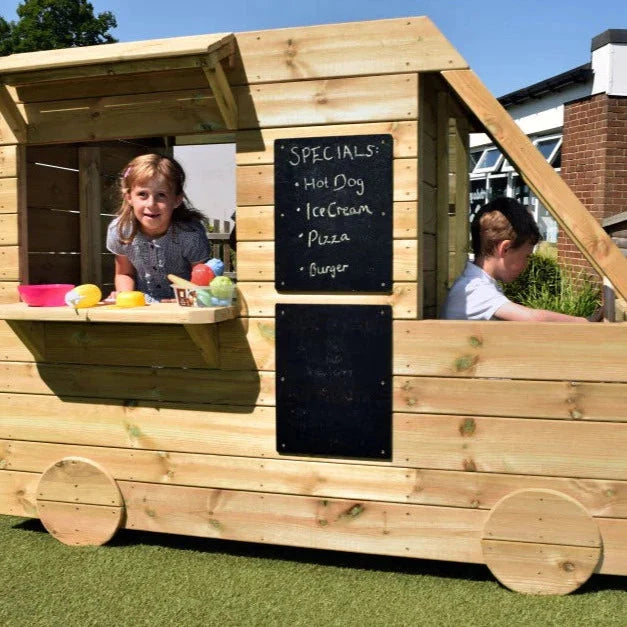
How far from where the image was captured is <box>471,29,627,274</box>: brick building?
444 inches

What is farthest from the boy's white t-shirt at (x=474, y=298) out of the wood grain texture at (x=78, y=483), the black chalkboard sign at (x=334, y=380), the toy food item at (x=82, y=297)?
the wood grain texture at (x=78, y=483)

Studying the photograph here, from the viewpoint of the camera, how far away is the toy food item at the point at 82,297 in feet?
11.5

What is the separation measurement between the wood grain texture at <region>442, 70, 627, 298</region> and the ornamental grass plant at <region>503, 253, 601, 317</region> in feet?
21.3

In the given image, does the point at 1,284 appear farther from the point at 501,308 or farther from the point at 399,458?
the point at 501,308

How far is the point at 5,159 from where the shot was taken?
3.74 metres

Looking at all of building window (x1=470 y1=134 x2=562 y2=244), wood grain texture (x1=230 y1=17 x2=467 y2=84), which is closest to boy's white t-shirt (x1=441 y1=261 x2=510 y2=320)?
wood grain texture (x1=230 y1=17 x2=467 y2=84)

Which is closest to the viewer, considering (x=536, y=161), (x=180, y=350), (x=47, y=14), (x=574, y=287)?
(x=536, y=161)

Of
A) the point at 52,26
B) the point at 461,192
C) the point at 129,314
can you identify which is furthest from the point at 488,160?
the point at 52,26

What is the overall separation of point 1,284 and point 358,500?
200cm

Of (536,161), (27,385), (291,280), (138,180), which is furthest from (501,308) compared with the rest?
(27,385)

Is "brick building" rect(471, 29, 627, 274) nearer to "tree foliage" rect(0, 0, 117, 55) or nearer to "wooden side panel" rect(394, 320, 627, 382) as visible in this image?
"wooden side panel" rect(394, 320, 627, 382)

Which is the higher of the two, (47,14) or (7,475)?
(47,14)

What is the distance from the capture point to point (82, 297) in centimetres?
352

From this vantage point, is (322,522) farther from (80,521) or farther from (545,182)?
(545,182)
